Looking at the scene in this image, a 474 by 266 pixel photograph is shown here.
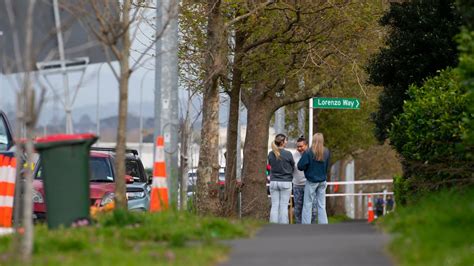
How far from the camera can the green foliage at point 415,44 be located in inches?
928

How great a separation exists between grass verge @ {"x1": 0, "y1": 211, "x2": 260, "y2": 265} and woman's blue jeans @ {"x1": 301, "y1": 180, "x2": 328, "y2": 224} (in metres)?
8.43

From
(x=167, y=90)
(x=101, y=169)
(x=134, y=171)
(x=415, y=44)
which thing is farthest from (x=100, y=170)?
(x=415, y=44)

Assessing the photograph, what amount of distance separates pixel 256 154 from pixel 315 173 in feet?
24.9

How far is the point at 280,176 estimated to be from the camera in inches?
963

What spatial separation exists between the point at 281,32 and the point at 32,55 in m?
15.7

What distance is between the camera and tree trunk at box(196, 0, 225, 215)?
75.3 feet

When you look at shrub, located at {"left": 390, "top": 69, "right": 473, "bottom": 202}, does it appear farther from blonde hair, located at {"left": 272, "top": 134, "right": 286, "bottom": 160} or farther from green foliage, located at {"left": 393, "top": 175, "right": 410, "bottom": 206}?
blonde hair, located at {"left": 272, "top": 134, "right": 286, "bottom": 160}

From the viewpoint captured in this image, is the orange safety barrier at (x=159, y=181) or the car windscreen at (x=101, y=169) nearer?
the orange safety barrier at (x=159, y=181)

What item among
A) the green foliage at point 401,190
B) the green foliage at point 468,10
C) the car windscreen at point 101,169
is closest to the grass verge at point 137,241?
the green foliage at point 468,10

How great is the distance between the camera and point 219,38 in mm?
23656

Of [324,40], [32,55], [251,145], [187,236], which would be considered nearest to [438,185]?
[187,236]

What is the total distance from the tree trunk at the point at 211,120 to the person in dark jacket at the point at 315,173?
156cm

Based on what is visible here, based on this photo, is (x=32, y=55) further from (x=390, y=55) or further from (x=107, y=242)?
(x=390, y=55)

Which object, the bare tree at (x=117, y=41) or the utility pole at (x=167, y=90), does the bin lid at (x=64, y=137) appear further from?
the utility pole at (x=167, y=90)
